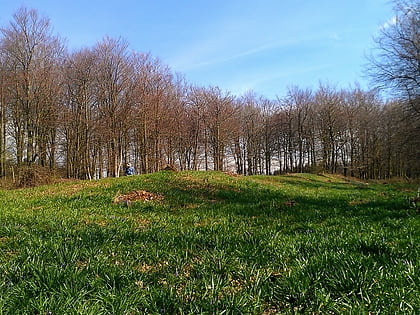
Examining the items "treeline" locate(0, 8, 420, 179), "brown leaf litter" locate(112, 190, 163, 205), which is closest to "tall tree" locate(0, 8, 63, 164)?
"treeline" locate(0, 8, 420, 179)

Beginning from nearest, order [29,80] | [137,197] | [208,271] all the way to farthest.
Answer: [208,271] < [137,197] < [29,80]

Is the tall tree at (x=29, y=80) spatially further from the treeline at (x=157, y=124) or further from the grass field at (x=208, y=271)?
the grass field at (x=208, y=271)

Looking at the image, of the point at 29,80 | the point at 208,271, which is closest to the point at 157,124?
the point at 29,80

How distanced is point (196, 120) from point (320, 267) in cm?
→ 4212

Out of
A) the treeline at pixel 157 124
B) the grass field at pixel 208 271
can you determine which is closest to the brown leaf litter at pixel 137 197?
the grass field at pixel 208 271

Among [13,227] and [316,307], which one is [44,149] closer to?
[13,227]

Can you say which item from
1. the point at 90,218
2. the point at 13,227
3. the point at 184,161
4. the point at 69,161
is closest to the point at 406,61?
the point at 90,218

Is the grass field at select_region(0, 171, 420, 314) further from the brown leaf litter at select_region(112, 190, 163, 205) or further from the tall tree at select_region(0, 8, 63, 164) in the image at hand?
the tall tree at select_region(0, 8, 63, 164)

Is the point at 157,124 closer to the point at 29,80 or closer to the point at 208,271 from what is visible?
the point at 29,80

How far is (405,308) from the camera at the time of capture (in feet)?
7.73

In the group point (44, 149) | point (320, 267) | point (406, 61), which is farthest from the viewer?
point (44, 149)

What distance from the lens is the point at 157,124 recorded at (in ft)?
121

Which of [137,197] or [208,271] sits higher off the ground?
[137,197]

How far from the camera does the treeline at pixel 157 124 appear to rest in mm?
31328
